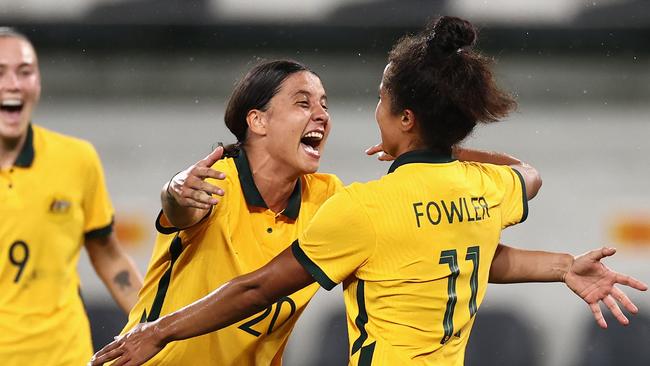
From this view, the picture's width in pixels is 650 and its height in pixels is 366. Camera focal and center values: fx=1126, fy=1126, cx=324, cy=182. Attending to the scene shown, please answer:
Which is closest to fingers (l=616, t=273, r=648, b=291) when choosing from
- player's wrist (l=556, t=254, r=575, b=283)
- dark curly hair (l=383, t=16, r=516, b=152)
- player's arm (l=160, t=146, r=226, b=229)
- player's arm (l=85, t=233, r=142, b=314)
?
player's wrist (l=556, t=254, r=575, b=283)

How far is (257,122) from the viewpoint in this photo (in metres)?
2.99

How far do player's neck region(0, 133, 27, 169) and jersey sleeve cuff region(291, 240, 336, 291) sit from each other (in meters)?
1.46

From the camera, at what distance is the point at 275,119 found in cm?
297

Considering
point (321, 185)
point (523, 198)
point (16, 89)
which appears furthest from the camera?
point (16, 89)

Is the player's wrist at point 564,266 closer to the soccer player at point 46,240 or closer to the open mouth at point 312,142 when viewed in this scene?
the open mouth at point 312,142

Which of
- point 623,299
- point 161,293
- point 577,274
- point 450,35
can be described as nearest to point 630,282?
point 623,299

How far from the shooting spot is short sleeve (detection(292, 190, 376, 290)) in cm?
241

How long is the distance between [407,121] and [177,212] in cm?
57

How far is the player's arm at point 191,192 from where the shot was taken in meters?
2.49

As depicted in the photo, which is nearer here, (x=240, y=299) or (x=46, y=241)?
(x=240, y=299)

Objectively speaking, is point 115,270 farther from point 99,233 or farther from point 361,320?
point 361,320

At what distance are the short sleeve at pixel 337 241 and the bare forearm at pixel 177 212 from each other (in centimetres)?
31

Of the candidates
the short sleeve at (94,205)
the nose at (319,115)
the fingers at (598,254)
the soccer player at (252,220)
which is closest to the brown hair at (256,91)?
the soccer player at (252,220)

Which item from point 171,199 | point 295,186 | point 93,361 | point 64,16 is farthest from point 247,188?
point 64,16
